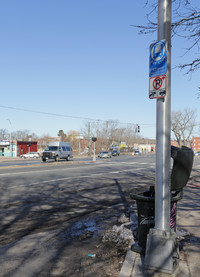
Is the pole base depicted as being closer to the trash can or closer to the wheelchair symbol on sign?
the trash can

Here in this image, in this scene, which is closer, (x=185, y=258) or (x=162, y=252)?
(x=162, y=252)

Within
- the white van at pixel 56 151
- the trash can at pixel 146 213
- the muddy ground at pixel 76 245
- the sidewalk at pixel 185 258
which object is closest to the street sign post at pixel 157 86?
the trash can at pixel 146 213

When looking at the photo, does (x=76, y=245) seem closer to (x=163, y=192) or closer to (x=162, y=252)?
(x=162, y=252)

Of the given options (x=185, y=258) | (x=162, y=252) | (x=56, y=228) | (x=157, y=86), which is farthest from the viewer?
(x=56, y=228)

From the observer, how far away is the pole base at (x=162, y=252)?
2852 mm

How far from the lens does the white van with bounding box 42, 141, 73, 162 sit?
30312 mm

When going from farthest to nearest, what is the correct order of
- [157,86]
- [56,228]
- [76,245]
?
1. [56,228]
2. [76,245]
3. [157,86]

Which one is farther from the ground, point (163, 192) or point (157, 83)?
point (157, 83)

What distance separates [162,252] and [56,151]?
94.0 feet

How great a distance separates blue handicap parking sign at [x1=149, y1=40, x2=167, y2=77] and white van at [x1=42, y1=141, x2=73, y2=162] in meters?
27.9

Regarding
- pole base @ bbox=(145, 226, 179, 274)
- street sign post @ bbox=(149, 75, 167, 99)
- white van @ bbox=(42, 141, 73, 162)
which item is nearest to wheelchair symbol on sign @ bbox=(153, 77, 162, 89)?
street sign post @ bbox=(149, 75, 167, 99)

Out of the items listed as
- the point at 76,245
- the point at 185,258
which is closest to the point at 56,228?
the point at 76,245

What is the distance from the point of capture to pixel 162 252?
290 centimetres

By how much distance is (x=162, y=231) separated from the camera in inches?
117
